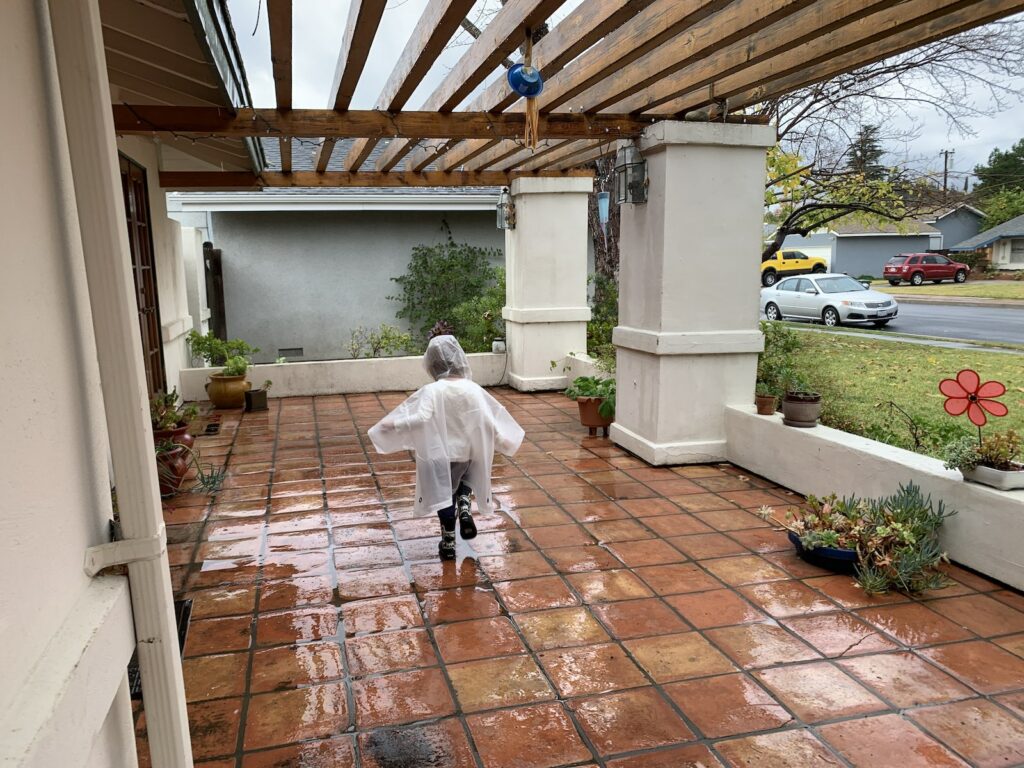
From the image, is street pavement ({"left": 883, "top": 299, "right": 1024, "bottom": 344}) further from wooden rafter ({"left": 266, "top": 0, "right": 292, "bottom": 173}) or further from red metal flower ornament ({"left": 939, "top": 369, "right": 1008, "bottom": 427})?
wooden rafter ({"left": 266, "top": 0, "right": 292, "bottom": 173})

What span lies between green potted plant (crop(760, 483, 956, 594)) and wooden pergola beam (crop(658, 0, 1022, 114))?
2577mm

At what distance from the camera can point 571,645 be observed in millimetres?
3359

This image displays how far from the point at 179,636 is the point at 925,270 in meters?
34.3

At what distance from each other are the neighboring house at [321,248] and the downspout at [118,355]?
10.4 metres

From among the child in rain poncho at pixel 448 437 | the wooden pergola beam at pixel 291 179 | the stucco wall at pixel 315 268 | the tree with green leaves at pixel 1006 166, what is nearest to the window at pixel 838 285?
the stucco wall at pixel 315 268

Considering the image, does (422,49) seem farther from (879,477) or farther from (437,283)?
(437,283)

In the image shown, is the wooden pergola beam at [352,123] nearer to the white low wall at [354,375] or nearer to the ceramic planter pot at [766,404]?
the ceramic planter pot at [766,404]

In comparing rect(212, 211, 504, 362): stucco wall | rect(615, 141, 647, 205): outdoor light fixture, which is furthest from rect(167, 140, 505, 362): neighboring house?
rect(615, 141, 647, 205): outdoor light fixture

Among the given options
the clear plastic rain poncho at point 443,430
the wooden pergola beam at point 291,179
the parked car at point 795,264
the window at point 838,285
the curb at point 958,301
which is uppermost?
the wooden pergola beam at point 291,179

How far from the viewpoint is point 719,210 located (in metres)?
5.92

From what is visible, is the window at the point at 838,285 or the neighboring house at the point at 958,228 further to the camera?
the neighboring house at the point at 958,228

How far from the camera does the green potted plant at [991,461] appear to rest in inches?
152

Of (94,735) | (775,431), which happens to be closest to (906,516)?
(775,431)

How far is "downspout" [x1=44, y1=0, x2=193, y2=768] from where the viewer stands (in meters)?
1.41
